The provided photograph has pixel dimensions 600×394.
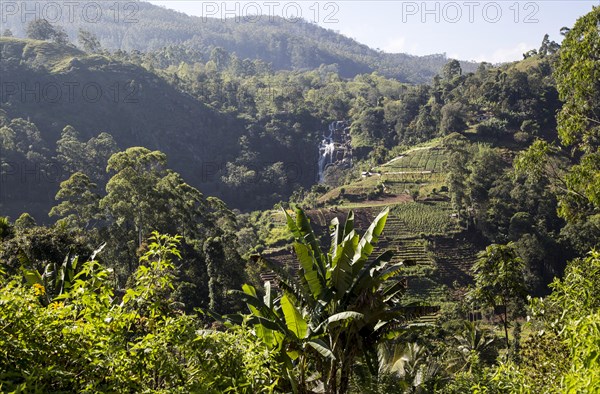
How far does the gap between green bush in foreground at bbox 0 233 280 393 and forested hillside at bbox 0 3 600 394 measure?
0.02 m

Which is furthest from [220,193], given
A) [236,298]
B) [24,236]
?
[24,236]

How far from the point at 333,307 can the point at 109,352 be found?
384 cm

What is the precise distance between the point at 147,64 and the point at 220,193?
3967 centimetres

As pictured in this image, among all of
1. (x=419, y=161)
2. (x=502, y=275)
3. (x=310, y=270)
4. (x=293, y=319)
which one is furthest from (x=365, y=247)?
(x=419, y=161)

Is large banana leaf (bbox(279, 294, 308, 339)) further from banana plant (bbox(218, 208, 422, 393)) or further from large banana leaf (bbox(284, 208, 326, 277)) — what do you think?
large banana leaf (bbox(284, 208, 326, 277))

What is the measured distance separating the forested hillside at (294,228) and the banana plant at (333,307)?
32 mm

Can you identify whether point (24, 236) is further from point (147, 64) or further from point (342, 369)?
point (147, 64)

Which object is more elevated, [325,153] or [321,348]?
[321,348]

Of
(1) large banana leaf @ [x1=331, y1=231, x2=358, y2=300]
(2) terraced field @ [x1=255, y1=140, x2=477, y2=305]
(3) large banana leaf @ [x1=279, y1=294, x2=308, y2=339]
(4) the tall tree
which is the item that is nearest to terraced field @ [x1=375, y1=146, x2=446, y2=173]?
(2) terraced field @ [x1=255, y1=140, x2=477, y2=305]

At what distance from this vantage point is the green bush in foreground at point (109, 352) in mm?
3713

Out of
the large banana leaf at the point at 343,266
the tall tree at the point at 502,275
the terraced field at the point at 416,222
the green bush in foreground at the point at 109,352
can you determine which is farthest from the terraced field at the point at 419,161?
the green bush in foreground at the point at 109,352

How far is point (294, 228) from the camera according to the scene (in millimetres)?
7738

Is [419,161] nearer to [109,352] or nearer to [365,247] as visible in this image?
[365,247]

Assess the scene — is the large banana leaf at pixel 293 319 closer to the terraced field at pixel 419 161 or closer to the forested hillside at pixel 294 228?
the forested hillside at pixel 294 228
